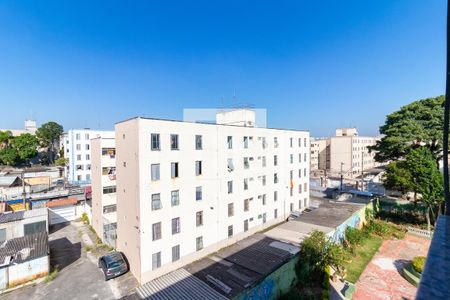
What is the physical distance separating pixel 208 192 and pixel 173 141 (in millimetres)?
6206

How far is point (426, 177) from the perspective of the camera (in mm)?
25031

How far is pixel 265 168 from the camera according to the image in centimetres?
2752

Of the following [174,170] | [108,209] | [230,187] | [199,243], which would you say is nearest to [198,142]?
[174,170]

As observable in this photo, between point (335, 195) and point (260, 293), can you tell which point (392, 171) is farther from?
point (260, 293)

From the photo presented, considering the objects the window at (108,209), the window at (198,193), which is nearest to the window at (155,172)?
the window at (198,193)

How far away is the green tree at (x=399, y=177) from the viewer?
26.5 metres

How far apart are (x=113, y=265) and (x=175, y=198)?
7587 millimetres

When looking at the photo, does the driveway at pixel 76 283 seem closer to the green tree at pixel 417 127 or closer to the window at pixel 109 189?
the window at pixel 109 189

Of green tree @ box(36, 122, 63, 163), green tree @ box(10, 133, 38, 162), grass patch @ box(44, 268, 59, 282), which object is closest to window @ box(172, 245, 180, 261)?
grass patch @ box(44, 268, 59, 282)

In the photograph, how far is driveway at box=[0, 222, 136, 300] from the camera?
15.9m

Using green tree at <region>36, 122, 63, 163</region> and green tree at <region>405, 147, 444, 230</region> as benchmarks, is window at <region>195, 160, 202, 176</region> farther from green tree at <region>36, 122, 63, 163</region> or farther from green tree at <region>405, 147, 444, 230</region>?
green tree at <region>36, 122, 63, 163</region>

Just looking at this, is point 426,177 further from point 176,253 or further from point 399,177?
point 176,253

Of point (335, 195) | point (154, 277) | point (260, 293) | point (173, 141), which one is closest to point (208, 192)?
point (173, 141)

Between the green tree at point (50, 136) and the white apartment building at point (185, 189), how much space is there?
267 feet
